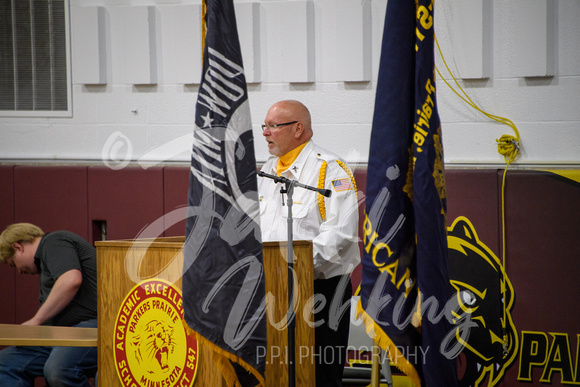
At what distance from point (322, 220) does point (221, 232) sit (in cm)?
100

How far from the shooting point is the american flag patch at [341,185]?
10.3 feet

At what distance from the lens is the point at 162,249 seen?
2.57m

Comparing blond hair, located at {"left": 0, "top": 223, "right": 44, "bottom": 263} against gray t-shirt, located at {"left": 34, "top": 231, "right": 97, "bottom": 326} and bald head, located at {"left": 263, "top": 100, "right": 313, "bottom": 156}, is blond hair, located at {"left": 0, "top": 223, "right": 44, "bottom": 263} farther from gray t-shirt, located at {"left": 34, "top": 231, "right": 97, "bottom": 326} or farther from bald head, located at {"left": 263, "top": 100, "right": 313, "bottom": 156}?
bald head, located at {"left": 263, "top": 100, "right": 313, "bottom": 156}

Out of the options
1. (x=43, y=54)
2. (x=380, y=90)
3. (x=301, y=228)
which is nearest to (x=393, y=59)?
(x=380, y=90)

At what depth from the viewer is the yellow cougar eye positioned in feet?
12.9

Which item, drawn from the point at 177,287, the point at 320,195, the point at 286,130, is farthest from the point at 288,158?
the point at 177,287

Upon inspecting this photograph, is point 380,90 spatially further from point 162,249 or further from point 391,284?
point 162,249

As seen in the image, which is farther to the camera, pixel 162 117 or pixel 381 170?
pixel 162 117

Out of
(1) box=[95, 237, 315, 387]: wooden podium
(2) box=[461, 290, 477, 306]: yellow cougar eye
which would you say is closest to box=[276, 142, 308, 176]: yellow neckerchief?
(1) box=[95, 237, 315, 387]: wooden podium

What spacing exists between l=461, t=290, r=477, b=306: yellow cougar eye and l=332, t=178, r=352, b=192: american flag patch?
1.25 metres

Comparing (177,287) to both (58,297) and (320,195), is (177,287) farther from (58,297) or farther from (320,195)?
(58,297)

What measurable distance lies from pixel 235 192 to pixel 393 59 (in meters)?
0.69

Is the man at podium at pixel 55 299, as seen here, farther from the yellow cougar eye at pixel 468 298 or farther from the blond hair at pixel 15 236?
the yellow cougar eye at pixel 468 298

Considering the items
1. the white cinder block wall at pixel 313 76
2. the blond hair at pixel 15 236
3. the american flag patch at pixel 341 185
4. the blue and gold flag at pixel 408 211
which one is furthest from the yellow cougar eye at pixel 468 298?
the blond hair at pixel 15 236
